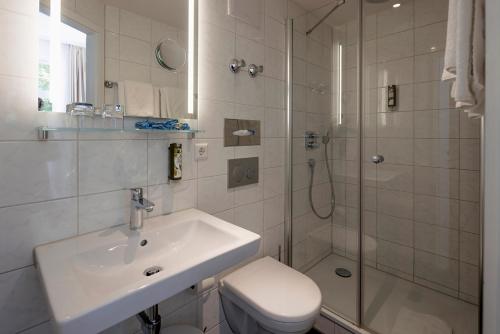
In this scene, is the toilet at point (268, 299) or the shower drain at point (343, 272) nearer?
the toilet at point (268, 299)

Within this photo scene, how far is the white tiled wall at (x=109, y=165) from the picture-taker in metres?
0.84

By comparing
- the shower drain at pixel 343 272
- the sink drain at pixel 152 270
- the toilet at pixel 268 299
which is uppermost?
the sink drain at pixel 152 270

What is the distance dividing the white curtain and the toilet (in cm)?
112

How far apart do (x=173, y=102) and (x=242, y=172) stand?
23.2 inches

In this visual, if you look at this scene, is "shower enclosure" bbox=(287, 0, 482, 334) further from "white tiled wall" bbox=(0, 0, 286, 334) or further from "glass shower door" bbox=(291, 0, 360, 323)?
"white tiled wall" bbox=(0, 0, 286, 334)

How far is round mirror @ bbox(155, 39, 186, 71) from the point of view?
1188mm

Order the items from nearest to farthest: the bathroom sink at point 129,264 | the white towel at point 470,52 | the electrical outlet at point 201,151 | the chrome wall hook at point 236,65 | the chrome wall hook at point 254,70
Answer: the bathroom sink at point 129,264 < the white towel at point 470,52 < the electrical outlet at point 201,151 < the chrome wall hook at point 236,65 < the chrome wall hook at point 254,70

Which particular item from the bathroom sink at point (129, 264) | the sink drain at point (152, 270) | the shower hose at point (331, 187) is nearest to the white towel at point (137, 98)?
the bathroom sink at point (129, 264)

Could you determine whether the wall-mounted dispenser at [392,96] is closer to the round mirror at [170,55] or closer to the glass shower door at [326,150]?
the glass shower door at [326,150]

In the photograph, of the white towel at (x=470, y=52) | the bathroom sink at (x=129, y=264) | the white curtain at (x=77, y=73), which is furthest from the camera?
the white curtain at (x=77, y=73)

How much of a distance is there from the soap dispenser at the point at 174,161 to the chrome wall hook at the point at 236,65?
23.0 inches

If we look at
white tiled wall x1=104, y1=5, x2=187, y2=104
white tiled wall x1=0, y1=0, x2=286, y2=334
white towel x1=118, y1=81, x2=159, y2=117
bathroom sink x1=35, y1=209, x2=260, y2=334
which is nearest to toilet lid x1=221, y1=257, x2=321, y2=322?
white tiled wall x1=0, y1=0, x2=286, y2=334

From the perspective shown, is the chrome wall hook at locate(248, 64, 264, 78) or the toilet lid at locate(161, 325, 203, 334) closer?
the toilet lid at locate(161, 325, 203, 334)

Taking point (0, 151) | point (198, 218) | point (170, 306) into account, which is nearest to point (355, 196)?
point (198, 218)
